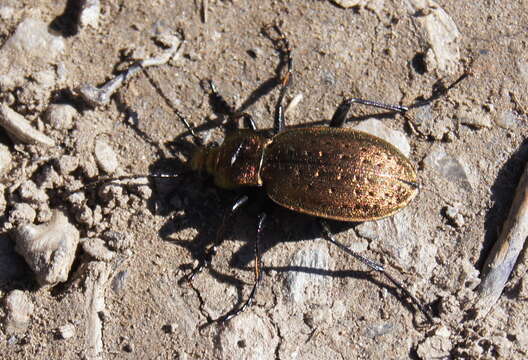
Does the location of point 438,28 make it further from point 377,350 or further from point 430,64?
point 377,350

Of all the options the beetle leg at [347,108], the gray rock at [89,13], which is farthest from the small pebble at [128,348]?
the gray rock at [89,13]

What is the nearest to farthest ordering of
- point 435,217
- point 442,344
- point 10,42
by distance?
point 442,344 < point 435,217 < point 10,42

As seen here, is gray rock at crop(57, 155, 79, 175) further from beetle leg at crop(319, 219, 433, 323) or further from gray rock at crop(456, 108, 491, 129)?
gray rock at crop(456, 108, 491, 129)

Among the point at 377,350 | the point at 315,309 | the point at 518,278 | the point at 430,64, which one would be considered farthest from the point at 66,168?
the point at 518,278

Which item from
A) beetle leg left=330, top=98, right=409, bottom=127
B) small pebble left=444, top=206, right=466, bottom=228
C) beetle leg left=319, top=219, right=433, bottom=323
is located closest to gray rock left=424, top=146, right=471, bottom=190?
small pebble left=444, top=206, right=466, bottom=228

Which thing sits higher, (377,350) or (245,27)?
(245,27)

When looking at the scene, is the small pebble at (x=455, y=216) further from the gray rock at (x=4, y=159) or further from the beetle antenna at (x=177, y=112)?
the gray rock at (x=4, y=159)
